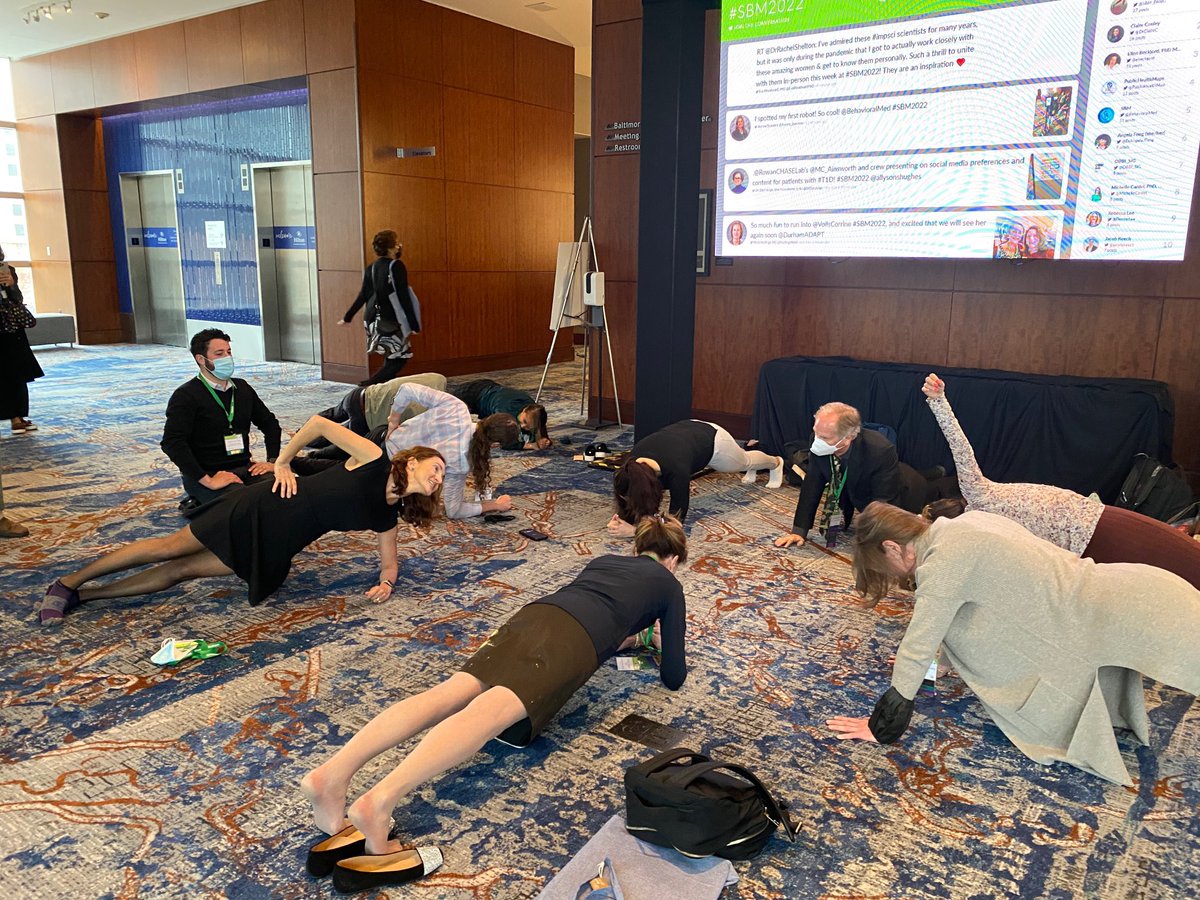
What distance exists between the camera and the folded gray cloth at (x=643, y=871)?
2023 mm

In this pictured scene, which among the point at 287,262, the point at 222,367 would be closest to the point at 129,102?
the point at 287,262

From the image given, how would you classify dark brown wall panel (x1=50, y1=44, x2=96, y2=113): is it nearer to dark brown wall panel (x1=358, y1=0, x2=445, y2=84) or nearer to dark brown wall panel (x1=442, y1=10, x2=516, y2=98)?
dark brown wall panel (x1=358, y1=0, x2=445, y2=84)

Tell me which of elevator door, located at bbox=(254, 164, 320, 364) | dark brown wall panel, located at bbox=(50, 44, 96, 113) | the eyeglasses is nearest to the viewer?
the eyeglasses

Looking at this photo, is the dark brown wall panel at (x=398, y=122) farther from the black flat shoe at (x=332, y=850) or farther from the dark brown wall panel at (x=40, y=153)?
the black flat shoe at (x=332, y=850)

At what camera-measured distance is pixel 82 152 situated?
12.7m

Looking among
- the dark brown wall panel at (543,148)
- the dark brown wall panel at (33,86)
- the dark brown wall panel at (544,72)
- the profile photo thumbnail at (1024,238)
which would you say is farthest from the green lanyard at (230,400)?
the dark brown wall panel at (33,86)

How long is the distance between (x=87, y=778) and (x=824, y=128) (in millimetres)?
5361

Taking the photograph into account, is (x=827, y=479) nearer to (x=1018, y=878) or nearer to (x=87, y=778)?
(x=1018, y=878)

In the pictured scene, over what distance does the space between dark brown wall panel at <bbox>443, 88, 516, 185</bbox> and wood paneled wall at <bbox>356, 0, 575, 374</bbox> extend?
0.04ft

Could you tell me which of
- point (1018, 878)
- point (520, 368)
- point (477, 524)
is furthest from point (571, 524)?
point (520, 368)

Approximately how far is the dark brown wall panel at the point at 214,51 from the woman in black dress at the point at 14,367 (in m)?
4.22

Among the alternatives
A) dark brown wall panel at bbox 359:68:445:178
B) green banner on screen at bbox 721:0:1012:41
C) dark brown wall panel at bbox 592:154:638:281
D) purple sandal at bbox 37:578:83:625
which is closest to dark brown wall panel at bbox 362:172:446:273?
dark brown wall panel at bbox 359:68:445:178

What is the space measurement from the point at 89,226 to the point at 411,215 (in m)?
6.44

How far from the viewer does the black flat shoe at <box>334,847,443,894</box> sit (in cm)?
204
